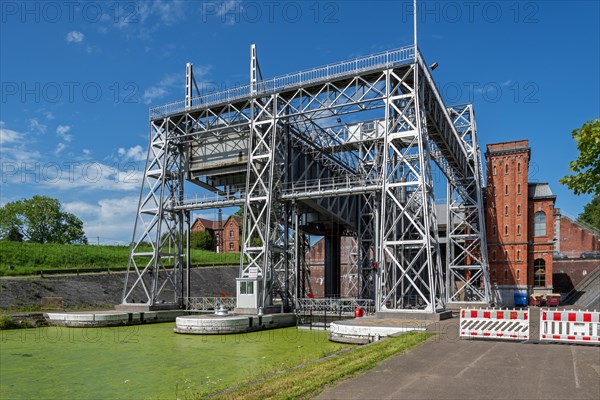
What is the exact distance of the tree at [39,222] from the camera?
3332 inches

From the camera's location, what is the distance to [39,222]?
88625 millimetres

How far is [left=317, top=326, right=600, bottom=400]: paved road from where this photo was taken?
29.0 ft

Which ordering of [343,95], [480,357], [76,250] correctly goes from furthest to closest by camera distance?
[76,250]
[343,95]
[480,357]

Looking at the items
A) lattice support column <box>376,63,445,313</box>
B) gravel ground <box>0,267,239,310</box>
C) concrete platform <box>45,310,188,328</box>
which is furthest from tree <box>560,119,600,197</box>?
gravel ground <box>0,267,239,310</box>

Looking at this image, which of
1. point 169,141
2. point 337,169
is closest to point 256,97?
point 169,141

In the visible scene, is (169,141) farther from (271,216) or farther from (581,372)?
(581,372)

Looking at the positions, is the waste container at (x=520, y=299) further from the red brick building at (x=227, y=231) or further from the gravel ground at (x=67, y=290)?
the red brick building at (x=227, y=231)

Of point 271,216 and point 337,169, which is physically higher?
point 337,169

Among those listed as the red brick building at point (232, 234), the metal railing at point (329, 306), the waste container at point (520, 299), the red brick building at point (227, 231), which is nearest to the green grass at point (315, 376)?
the metal railing at point (329, 306)

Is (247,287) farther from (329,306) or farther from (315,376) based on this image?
(315,376)

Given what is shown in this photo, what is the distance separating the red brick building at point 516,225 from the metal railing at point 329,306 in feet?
72.9

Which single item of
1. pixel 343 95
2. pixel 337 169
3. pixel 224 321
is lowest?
pixel 224 321

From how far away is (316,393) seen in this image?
8922 millimetres

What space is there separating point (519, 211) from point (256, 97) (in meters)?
31.4
